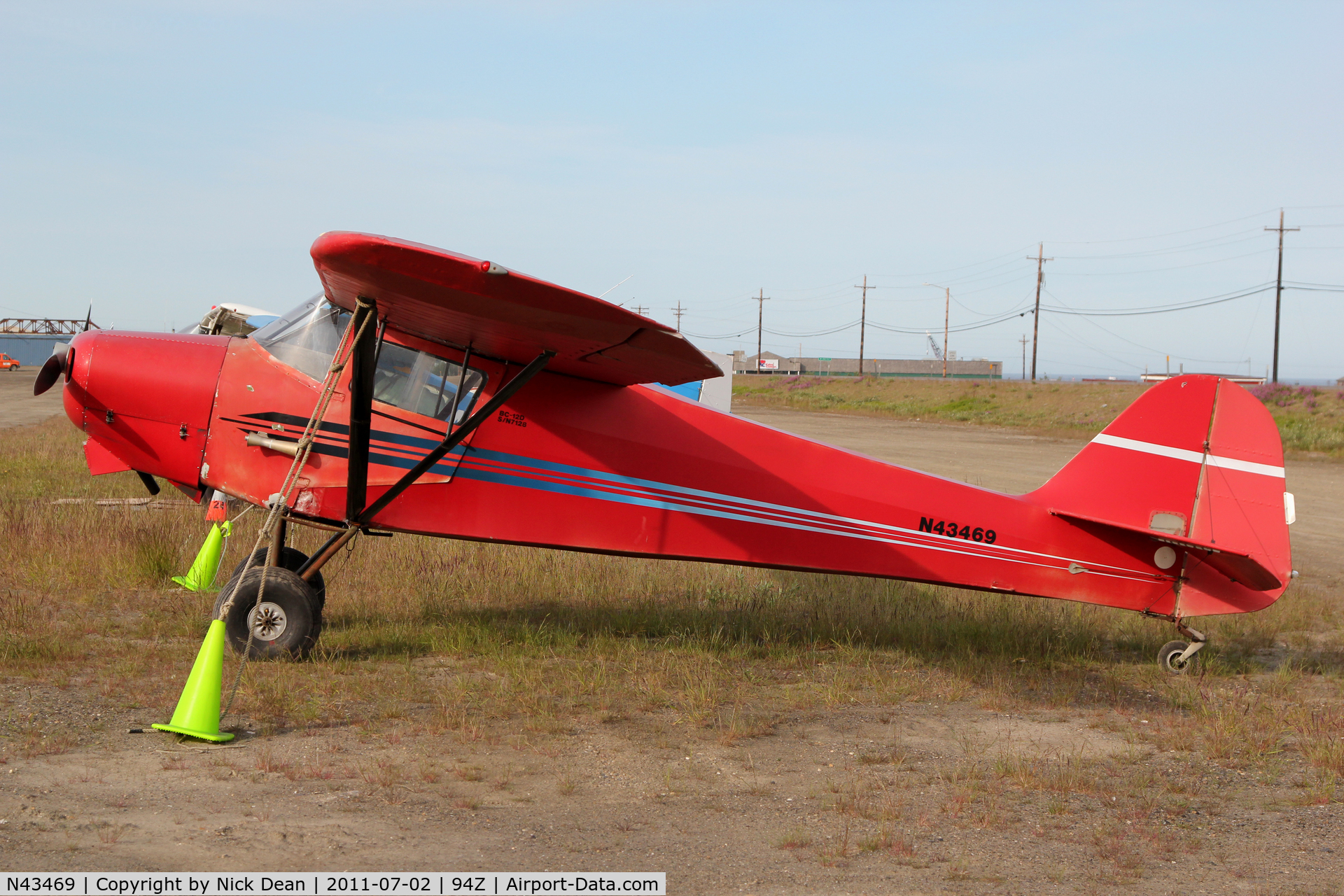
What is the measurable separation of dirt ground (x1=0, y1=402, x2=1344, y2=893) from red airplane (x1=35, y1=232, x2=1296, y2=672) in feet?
4.16

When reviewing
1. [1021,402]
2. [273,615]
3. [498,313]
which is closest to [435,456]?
[498,313]

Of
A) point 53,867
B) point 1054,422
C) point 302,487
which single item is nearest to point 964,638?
point 302,487

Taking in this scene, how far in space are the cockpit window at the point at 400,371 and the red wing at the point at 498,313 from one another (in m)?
0.20

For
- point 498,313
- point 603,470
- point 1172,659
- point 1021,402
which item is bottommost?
point 1172,659

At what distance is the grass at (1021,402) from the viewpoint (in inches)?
1405

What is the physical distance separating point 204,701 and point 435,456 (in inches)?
77.1

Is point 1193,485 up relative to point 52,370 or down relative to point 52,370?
down

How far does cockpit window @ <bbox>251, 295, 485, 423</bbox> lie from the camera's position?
6.44 m

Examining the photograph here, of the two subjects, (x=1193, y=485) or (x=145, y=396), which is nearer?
(x=145, y=396)

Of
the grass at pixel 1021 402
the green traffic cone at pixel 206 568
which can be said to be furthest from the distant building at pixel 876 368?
the green traffic cone at pixel 206 568

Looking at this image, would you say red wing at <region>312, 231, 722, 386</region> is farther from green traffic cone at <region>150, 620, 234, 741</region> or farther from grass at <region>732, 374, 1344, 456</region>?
grass at <region>732, 374, 1344, 456</region>

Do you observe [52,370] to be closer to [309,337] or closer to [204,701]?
[309,337]

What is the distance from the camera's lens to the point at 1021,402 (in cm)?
5050

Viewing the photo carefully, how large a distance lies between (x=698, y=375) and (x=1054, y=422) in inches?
1662
